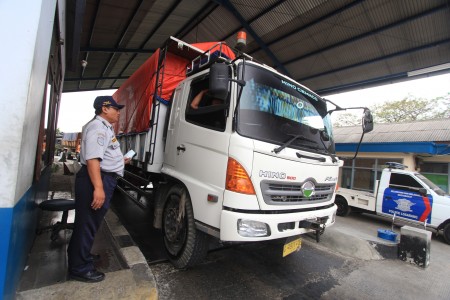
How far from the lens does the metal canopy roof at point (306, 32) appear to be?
7070mm

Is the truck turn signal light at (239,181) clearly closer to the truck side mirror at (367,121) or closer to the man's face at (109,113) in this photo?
the man's face at (109,113)

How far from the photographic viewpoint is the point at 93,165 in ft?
8.00

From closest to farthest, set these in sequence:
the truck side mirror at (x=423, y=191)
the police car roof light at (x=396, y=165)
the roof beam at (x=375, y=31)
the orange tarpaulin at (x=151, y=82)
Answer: the orange tarpaulin at (x=151, y=82) → the roof beam at (x=375, y=31) → the truck side mirror at (x=423, y=191) → the police car roof light at (x=396, y=165)

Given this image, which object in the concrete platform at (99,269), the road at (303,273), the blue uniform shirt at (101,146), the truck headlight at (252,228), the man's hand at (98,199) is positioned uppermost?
the blue uniform shirt at (101,146)

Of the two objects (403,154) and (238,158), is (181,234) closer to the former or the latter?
(238,158)

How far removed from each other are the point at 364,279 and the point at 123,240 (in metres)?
3.60

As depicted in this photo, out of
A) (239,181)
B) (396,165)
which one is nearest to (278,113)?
(239,181)

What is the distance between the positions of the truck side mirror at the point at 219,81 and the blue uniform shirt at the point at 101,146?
115 centimetres

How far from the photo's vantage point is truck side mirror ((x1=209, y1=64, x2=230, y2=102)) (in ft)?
8.32

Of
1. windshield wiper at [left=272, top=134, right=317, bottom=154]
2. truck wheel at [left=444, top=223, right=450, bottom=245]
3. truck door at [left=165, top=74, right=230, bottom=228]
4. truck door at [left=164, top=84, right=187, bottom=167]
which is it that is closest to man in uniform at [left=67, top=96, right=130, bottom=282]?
truck door at [left=165, top=74, right=230, bottom=228]

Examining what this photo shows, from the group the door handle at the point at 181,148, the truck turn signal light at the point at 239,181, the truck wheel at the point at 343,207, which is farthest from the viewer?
the truck wheel at the point at 343,207

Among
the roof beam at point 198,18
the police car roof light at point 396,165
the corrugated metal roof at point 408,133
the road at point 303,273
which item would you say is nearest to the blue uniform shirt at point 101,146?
the road at point 303,273

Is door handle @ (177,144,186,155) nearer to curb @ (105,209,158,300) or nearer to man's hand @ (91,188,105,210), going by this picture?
man's hand @ (91,188,105,210)

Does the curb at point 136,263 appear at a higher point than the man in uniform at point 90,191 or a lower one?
lower
